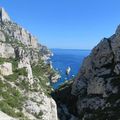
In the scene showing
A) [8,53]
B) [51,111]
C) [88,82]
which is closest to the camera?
[51,111]

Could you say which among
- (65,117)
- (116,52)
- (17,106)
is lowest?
(65,117)

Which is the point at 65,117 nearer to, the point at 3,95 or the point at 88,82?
the point at 88,82

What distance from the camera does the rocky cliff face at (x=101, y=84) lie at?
205 ft

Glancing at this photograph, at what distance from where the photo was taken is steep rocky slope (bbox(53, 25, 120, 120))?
62875mm

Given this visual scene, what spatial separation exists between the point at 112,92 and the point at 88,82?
9040 millimetres

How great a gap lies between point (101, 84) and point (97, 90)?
53.3 inches

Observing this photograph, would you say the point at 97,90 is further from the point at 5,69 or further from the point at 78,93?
the point at 5,69

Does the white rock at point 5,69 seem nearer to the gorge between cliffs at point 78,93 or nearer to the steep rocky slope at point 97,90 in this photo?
the gorge between cliffs at point 78,93

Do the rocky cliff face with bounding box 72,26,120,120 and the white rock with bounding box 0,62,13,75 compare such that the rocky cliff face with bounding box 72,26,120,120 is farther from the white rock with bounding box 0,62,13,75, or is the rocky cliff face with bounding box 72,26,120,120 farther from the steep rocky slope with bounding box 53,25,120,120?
the white rock with bounding box 0,62,13,75

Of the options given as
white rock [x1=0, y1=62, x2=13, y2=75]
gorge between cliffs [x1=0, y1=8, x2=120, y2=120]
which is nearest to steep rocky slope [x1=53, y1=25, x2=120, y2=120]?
gorge between cliffs [x1=0, y1=8, x2=120, y2=120]

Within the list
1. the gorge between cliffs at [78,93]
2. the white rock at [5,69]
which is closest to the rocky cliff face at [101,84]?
the gorge between cliffs at [78,93]

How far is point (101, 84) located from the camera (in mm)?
67312

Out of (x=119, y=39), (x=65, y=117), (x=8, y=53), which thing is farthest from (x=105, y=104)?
(x=8, y=53)

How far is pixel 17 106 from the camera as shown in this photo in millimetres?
55062
